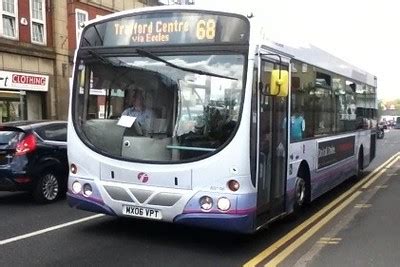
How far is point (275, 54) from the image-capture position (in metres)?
7.18

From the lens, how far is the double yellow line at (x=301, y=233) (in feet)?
21.1

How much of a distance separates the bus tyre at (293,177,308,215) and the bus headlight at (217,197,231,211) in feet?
7.63

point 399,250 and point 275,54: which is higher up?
point 275,54

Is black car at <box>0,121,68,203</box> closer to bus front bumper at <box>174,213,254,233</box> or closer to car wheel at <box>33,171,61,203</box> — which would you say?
car wheel at <box>33,171,61,203</box>

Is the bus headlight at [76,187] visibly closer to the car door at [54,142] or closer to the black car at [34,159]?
the black car at [34,159]

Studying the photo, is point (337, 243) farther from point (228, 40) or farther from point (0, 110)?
point (0, 110)

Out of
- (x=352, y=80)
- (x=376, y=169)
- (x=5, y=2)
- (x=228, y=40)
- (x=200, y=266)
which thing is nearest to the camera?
(x=200, y=266)

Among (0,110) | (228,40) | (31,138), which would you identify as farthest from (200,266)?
(0,110)

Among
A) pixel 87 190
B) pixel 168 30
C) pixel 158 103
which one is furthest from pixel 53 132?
pixel 168 30

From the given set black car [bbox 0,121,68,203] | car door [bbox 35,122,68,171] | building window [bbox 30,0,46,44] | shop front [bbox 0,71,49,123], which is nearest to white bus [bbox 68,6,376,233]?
black car [bbox 0,121,68,203]

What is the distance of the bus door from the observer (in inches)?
265

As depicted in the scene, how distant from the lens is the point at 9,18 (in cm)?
2222

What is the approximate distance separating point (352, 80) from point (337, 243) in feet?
20.4

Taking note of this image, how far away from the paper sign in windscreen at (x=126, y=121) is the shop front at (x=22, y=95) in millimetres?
16096
